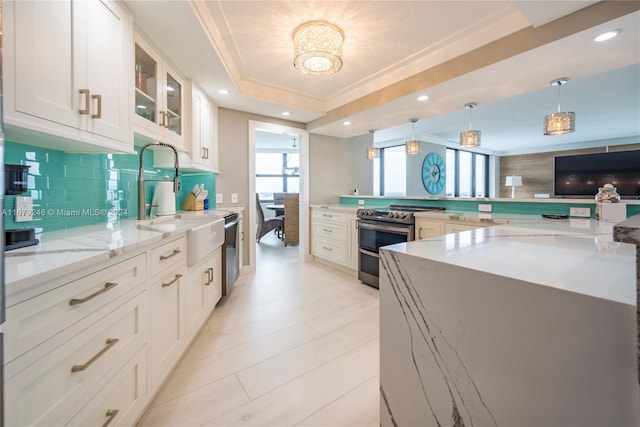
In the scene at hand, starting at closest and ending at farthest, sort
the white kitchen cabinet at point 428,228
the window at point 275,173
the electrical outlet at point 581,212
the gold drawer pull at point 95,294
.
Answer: the gold drawer pull at point 95,294 < the electrical outlet at point 581,212 < the white kitchen cabinet at point 428,228 < the window at point 275,173

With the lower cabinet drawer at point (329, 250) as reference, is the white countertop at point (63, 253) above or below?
above

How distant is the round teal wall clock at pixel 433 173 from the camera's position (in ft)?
22.2

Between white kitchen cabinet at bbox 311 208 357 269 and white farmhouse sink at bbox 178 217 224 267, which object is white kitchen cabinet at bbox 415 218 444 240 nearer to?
white kitchen cabinet at bbox 311 208 357 269

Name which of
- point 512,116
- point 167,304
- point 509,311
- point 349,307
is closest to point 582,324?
point 509,311

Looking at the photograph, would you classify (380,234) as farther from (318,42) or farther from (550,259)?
(550,259)

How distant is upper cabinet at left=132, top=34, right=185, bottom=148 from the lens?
1794mm

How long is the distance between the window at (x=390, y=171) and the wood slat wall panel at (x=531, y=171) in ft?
14.0

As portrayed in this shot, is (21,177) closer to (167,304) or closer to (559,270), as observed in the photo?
(167,304)

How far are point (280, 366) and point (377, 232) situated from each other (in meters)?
1.85

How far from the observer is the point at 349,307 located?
254cm

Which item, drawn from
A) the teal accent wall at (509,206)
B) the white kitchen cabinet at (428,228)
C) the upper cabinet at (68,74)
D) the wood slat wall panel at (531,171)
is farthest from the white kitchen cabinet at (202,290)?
the wood slat wall panel at (531,171)

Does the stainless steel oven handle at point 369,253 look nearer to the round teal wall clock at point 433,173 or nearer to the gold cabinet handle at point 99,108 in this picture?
the gold cabinet handle at point 99,108

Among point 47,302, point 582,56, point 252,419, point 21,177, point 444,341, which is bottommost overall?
point 252,419

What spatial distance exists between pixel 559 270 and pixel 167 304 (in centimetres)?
170
